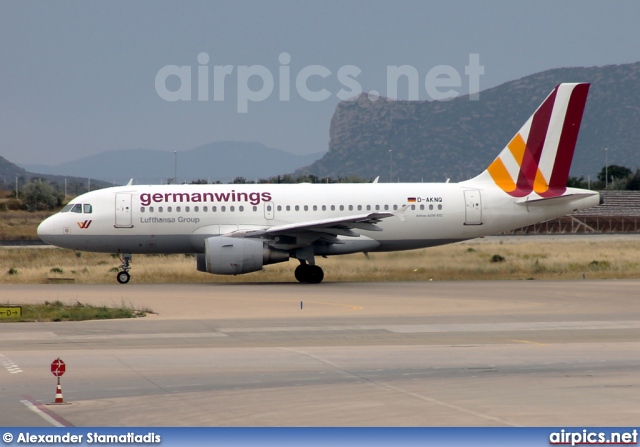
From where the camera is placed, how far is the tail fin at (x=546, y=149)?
36.8m

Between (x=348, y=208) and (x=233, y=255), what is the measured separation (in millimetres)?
4979

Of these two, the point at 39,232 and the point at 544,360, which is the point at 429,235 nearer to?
the point at 39,232

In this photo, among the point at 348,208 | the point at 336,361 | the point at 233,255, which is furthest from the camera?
the point at 348,208

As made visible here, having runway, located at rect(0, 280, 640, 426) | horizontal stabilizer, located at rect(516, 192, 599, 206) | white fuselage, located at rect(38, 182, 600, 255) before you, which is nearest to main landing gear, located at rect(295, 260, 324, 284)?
white fuselage, located at rect(38, 182, 600, 255)

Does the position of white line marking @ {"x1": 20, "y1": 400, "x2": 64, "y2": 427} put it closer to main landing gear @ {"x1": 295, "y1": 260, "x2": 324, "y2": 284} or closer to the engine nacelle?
the engine nacelle

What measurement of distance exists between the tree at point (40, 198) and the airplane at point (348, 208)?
2105 inches

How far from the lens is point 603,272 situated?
39625 millimetres

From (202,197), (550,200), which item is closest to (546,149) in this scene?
(550,200)

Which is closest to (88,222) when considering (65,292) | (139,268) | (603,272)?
(65,292)

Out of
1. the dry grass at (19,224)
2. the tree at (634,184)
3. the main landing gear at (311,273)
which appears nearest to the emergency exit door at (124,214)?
the main landing gear at (311,273)

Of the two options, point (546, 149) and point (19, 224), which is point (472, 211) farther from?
point (19, 224)

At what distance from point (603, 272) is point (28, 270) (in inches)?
917

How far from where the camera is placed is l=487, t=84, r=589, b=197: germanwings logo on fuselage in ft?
121

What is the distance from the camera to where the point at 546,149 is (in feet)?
121
